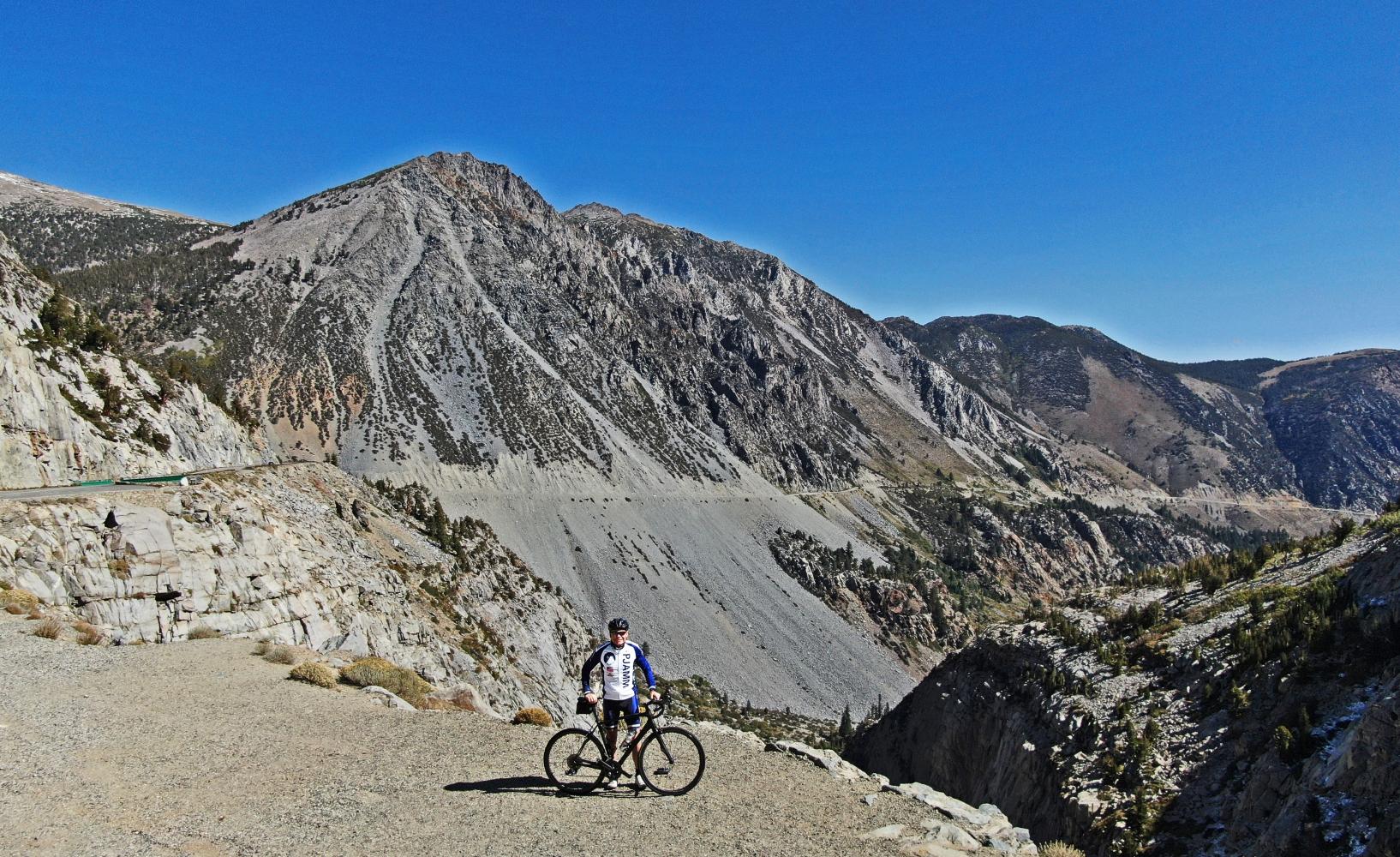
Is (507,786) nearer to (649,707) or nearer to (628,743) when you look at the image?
(628,743)

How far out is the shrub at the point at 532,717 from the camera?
40.8ft

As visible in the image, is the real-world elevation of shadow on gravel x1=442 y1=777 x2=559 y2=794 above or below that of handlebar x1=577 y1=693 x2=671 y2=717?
below

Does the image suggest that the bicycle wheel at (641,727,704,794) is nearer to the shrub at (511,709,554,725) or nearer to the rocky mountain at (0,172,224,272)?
the shrub at (511,709,554,725)

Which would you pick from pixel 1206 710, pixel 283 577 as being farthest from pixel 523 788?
pixel 283 577

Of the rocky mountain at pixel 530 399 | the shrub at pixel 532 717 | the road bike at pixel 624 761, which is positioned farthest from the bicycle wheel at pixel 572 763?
the rocky mountain at pixel 530 399

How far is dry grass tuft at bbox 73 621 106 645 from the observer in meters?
14.9

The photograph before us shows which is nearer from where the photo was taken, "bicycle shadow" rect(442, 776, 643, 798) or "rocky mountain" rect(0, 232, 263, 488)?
"bicycle shadow" rect(442, 776, 643, 798)

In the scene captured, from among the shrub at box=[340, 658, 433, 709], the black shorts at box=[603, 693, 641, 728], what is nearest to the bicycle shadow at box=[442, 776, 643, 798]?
the black shorts at box=[603, 693, 641, 728]

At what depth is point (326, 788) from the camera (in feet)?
29.6

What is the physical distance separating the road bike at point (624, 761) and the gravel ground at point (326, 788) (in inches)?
10.0

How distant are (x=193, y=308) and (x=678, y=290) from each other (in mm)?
113658

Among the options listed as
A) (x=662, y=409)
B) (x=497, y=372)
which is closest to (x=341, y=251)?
(x=497, y=372)

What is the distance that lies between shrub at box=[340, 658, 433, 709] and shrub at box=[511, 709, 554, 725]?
2560mm

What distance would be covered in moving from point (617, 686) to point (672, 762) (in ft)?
4.38
